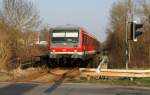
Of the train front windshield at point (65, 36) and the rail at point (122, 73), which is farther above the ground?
the train front windshield at point (65, 36)

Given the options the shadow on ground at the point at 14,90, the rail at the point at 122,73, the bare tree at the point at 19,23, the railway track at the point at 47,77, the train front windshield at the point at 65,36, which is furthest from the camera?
the bare tree at the point at 19,23

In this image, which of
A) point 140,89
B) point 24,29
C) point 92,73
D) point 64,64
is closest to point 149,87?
point 140,89

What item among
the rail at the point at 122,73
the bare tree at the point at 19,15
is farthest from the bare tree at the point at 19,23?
the rail at the point at 122,73

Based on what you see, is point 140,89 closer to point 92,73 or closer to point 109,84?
point 109,84

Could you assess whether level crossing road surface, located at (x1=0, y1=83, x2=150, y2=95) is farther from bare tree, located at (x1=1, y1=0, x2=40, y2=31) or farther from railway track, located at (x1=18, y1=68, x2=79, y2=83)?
bare tree, located at (x1=1, y1=0, x2=40, y2=31)

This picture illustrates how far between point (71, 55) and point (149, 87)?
14543 mm

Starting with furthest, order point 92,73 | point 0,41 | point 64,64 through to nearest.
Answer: point 64,64 → point 0,41 → point 92,73

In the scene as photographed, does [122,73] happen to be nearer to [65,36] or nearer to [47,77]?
[47,77]

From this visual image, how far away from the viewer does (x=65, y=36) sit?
1380 inches

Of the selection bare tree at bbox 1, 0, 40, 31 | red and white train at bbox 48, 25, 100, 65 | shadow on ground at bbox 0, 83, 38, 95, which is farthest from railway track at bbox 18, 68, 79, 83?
bare tree at bbox 1, 0, 40, 31

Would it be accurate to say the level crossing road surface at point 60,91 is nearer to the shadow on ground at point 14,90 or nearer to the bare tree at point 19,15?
the shadow on ground at point 14,90

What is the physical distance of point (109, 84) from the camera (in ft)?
71.1

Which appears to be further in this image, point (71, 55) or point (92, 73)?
point (71, 55)

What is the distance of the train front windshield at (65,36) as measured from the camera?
115ft
